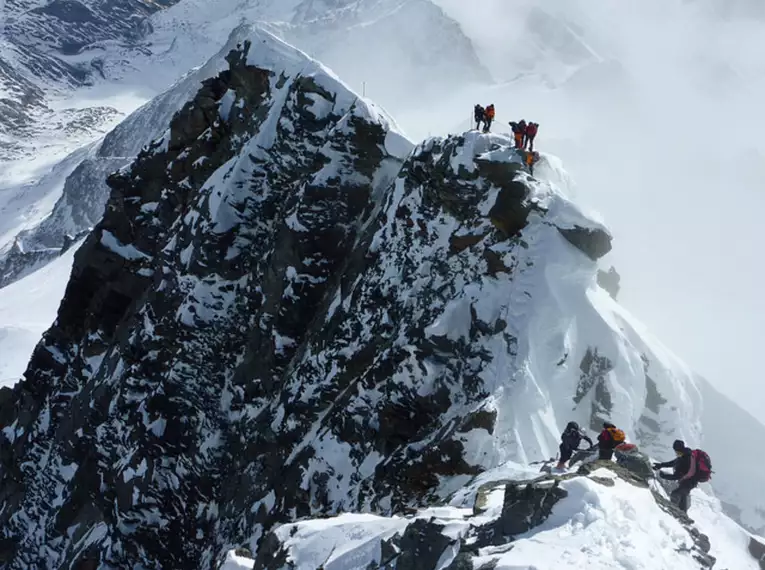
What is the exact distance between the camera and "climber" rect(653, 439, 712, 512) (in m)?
16.7

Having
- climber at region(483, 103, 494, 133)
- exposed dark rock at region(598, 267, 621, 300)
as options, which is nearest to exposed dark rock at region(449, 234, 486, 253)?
climber at region(483, 103, 494, 133)

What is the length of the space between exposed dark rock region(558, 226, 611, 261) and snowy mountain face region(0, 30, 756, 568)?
84 millimetres

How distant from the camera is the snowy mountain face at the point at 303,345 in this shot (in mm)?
24047

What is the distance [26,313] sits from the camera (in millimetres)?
76312

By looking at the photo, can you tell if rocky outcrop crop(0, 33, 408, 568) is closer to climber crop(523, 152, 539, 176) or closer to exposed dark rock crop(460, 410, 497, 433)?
climber crop(523, 152, 539, 176)

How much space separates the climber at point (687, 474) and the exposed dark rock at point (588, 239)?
945cm

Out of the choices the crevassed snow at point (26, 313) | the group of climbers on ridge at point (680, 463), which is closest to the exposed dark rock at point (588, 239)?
the group of climbers on ridge at point (680, 463)

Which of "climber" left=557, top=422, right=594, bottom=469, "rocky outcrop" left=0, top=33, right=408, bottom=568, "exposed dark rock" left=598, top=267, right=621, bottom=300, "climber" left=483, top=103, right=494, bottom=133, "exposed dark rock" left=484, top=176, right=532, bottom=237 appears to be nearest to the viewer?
"climber" left=557, top=422, right=594, bottom=469

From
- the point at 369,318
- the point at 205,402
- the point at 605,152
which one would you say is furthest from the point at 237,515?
the point at 605,152

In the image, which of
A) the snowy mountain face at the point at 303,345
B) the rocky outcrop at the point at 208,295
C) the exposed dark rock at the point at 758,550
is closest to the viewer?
the exposed dark rock at the point at 758,550

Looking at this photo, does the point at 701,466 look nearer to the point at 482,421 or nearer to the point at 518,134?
the point at 482,421

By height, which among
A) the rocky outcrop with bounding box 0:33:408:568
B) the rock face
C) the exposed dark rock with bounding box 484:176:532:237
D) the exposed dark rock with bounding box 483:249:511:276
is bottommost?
the rock face

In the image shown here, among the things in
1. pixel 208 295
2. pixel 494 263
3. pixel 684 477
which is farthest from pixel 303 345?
pixel 684 477

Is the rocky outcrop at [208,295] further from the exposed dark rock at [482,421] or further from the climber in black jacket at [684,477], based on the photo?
the climber in black jacket at [684,477]
